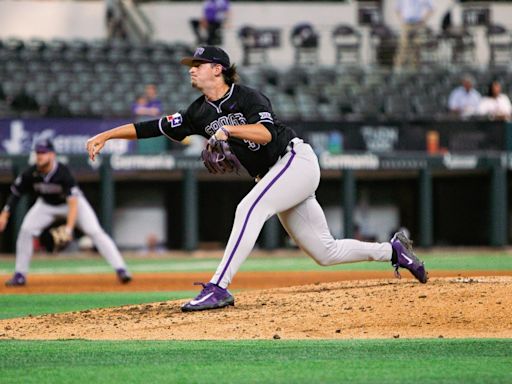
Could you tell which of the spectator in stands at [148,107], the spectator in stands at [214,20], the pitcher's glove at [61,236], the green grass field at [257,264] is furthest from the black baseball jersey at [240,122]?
the spectator in stands at [214,20]

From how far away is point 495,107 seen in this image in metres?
21.0

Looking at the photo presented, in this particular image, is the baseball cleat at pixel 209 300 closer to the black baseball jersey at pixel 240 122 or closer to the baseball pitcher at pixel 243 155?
the baseball pitcher at pixel 243 155

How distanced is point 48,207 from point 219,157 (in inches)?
220

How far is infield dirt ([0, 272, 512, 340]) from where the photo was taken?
7.14 m

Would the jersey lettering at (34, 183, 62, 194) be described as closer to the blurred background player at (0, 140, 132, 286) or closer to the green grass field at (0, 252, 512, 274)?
the blurred background player at (0, 140, 132, 286)

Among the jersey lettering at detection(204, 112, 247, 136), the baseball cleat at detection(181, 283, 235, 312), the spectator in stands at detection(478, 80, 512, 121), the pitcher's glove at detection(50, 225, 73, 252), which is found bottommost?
the pitcher's glove at detection(50, 225, 73, 252)

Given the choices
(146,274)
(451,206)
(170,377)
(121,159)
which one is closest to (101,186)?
(121,159)

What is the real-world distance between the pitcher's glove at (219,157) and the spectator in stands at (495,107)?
13.8 meters

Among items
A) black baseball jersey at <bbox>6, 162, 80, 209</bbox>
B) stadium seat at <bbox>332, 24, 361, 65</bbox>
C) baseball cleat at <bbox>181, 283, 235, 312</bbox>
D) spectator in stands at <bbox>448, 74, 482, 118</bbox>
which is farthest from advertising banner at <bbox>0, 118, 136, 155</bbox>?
baseball cleat at <bbox>181, 283, 235, 312</bbox>

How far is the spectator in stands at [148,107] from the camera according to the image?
1912 cm

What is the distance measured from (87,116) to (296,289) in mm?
11365

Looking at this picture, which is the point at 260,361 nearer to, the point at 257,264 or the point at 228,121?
the point at 228,121

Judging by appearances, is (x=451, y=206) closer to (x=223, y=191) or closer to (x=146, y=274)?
(x=223, y=191)

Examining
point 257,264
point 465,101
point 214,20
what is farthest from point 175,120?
point 214,20
